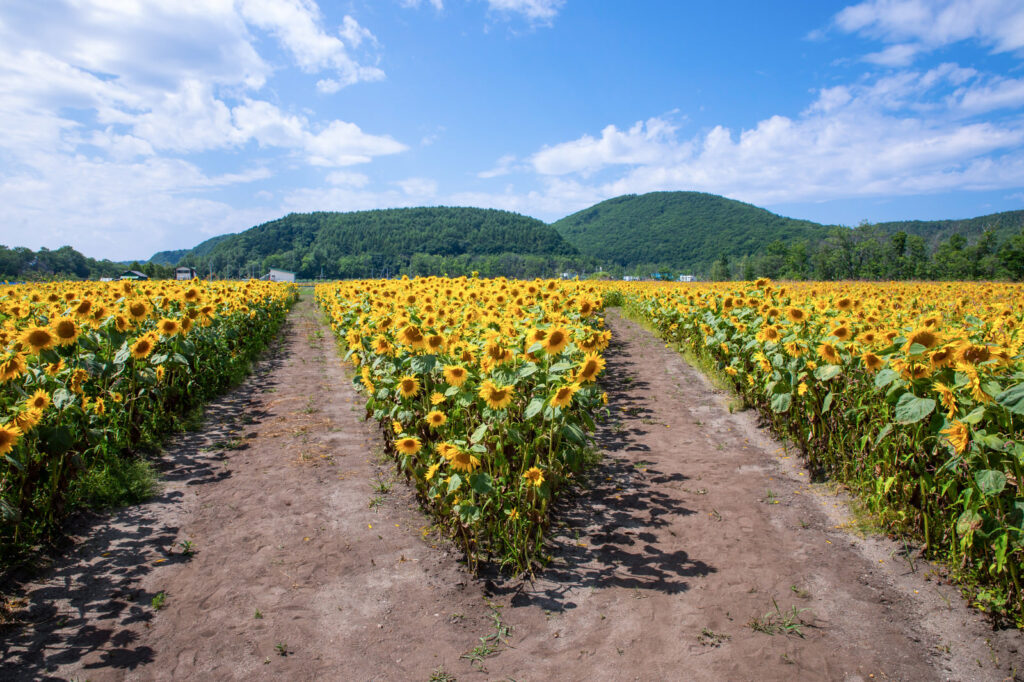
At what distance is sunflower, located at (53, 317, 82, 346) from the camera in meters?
4.39

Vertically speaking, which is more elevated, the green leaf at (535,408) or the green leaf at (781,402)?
the green leaf at (535,408)

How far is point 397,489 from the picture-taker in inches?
180

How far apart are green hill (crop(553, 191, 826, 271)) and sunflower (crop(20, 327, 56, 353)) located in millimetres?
120583

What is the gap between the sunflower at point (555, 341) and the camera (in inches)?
138

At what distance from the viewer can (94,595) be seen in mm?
3084

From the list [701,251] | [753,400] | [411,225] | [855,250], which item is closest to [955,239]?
[855,250]

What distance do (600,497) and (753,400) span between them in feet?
10.1

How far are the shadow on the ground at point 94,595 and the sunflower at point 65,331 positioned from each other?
135 cm

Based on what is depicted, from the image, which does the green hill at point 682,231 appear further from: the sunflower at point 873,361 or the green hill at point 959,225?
the sunflower at point 873,361

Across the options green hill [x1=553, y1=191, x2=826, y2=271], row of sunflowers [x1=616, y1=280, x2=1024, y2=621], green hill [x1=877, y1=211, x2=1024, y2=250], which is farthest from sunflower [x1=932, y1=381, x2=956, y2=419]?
green hill [x1=877, y1=211, x2=1024, y2=250]

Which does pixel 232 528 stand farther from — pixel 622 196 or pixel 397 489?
pixel 622 196

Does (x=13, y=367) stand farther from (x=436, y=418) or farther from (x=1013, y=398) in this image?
(x=1013, y=398)

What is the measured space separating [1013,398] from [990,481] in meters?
0.43

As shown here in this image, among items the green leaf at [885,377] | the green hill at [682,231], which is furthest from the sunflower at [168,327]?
the green hill at [682,231]
